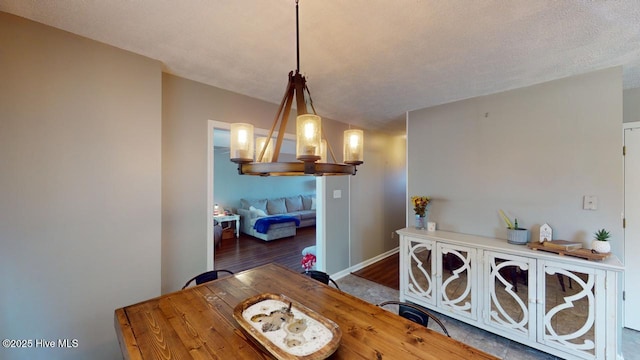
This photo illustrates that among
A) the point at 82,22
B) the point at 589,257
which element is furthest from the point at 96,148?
the point at 589,257

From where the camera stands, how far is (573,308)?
6.10ft

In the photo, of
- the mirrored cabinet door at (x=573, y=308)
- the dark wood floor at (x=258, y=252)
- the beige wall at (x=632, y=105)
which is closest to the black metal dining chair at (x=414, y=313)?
the mirrored cabinet door at (x=573, y=308)

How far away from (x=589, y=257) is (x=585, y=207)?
0.55m

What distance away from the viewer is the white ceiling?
4.22 ft

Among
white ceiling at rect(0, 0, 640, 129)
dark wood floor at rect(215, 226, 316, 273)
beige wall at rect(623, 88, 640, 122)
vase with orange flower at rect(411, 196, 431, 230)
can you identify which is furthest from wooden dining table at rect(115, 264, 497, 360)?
beige wall at rect(623, 88, 640, 122)

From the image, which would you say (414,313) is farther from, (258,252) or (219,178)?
(219,178)

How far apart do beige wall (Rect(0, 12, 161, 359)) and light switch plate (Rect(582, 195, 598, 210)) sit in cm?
368

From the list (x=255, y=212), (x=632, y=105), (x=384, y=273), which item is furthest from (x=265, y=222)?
(x=632, y=105)

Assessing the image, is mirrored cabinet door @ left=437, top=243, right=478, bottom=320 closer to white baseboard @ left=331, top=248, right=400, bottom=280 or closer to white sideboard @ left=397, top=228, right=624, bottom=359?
white sideboard @ left=397, top=228, right=624, bottom=359

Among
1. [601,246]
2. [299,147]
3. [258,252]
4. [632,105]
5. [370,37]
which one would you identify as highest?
[370,37]

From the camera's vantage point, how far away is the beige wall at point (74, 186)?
1370mm

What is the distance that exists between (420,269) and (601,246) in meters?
1.45

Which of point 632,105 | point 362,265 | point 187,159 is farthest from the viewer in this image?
point 362,265

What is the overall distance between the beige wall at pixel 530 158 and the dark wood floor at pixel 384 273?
116 centimetres
